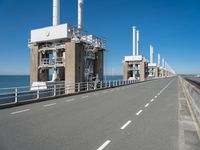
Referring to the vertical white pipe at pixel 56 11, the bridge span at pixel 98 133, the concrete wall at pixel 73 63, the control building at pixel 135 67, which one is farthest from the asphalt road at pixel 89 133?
the control building at pixel 135 67

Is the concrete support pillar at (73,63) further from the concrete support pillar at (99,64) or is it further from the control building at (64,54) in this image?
the concrete support pillar at (99,64)

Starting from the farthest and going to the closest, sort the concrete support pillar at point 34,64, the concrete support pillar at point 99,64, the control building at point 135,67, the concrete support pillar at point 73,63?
the control building at point 135,67 → the concrete support pillar at point 99,64 → the concrete support pillar at point 34,64 → the concrete support pillar at point 73,63

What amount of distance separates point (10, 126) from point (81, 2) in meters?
34.6

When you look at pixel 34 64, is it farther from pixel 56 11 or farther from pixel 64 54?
pixel 56 11

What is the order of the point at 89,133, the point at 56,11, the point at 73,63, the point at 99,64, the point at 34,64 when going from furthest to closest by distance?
the point at 99,64 → the point at 56,11 → the point at 34,64 → the point at 73,63 → the point at 89,133

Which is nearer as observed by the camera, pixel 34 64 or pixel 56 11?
pixel 34 64

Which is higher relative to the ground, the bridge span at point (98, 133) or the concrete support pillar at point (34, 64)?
the concrete support pillar at point (34, 64)

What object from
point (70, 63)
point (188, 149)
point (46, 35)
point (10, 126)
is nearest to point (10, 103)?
point (10, 126)

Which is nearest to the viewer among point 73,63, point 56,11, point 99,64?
point 73,63

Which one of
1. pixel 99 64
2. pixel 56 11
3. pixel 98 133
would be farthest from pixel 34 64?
pixel 98 133

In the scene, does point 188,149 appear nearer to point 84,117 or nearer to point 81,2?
point 84,117

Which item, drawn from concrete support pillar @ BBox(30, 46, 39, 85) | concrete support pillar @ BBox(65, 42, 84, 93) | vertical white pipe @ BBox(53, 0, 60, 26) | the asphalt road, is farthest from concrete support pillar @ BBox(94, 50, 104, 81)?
the asphalt road

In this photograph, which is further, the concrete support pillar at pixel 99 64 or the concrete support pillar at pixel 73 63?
the concrete support pillar at pixel 99 64

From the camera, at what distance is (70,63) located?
91.6 ft
